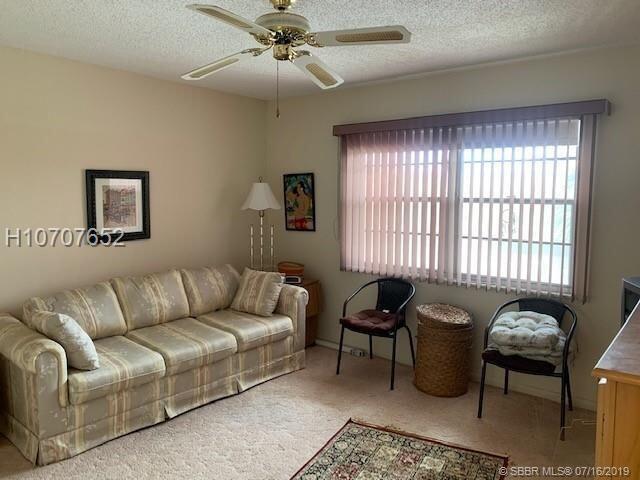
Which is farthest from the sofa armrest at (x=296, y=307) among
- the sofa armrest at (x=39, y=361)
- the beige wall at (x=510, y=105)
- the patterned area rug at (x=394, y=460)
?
the sofa armrest at (x=39, y=361)

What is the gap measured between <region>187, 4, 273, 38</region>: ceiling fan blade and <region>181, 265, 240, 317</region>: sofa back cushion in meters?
2.53

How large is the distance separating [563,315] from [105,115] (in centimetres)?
386

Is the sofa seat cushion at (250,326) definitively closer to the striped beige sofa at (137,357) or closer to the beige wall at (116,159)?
the striped beige sofa at (137,357)

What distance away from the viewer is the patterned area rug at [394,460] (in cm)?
268

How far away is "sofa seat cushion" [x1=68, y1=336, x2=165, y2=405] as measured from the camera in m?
2.84

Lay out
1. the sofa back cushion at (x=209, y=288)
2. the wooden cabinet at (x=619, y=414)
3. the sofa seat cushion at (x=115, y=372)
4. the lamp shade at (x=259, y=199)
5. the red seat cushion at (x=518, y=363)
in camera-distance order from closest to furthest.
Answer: the wooden cabinet at (x=619, y=414)
the sofa seat cushion at (x=115, y=372)
the red seat cushion at (x=518, y=363)
the sofa back cushion at (x=209, y=288)
the lamp shade at (x=259, y=199)


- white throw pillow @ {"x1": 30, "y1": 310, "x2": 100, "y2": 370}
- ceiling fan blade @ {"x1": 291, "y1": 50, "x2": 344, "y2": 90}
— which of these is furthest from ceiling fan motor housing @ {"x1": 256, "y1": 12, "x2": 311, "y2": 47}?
white throw pillow @ {"x1": 30, "y1": 310, "x2": 100, "y2": 370}

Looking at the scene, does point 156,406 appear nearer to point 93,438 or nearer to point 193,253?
point 93,438

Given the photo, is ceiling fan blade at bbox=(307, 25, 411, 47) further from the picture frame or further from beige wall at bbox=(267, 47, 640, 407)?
the picture frame

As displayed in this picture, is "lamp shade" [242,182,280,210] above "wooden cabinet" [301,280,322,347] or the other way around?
above

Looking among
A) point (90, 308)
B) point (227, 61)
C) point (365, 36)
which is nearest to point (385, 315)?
point (90, 308)

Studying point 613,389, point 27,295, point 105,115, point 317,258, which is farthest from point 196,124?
point 613,389

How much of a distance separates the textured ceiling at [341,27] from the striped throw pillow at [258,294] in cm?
178

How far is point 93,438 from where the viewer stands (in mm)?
2938
